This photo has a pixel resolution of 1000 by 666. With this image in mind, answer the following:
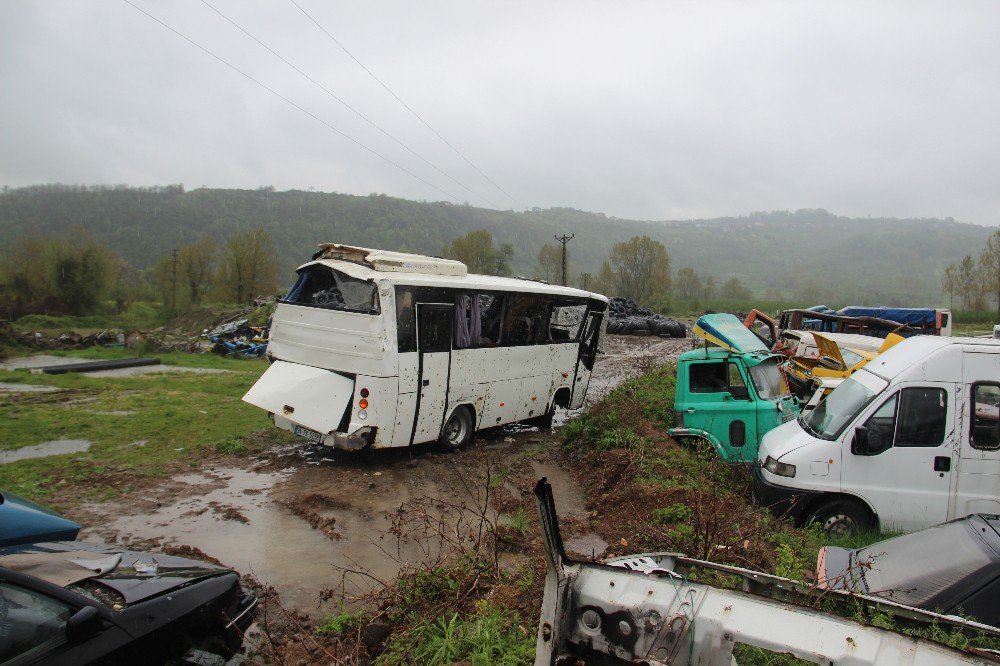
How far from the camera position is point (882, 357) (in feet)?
24.4

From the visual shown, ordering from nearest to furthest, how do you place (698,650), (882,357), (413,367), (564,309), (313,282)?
(698,650)
(882,357)
(413,367)
(313,282)
(564,309)

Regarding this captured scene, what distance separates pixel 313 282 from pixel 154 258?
99681 millimetres

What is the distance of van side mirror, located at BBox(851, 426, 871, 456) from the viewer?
21.7 feet

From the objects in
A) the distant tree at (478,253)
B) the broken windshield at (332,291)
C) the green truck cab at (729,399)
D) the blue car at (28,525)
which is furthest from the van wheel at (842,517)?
the distant tree at (478,253)

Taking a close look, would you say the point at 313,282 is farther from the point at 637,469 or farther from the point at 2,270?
the point at 2,270

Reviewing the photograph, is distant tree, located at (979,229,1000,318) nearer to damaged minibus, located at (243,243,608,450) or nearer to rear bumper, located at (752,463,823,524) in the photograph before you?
damaged minibus, located at (243,243,608,450)

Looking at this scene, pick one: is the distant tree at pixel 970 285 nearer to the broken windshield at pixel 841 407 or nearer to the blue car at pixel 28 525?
the broken windshield at pixel 841 407

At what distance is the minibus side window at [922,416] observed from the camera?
649cm

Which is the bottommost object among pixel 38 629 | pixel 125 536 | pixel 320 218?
pixel 125 536

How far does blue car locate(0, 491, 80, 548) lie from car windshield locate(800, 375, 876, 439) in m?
7.93

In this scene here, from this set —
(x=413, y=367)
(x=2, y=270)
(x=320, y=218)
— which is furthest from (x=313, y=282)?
(x=320, y=218)

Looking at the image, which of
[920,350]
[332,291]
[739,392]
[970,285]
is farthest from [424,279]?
[970,285]

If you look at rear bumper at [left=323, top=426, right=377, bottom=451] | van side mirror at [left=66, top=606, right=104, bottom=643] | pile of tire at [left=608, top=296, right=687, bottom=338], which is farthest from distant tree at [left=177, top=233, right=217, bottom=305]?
van side mirror at [left=66, top=606, right=104, bottom=643]

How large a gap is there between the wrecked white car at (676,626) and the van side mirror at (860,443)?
147 inches
